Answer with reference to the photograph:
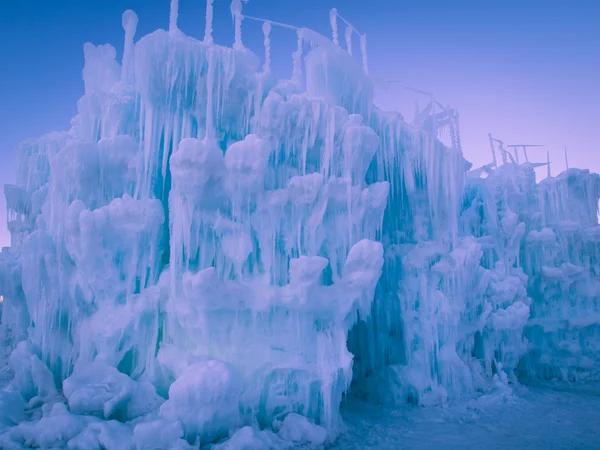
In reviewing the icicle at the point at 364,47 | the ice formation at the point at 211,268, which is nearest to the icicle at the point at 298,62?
the ice formation at the point at 211,268

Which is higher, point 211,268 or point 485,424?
point 211,268

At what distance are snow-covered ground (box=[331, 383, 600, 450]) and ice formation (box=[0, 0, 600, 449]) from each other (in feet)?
2.91

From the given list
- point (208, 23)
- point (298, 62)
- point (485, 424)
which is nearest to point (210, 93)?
point (208, 23)

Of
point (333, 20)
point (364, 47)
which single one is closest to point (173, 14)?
point (333, 20)

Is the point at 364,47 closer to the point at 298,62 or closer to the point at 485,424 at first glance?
the point at 298,62

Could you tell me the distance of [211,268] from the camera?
10953 mm

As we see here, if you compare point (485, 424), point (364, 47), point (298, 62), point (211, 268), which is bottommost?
point (485, 424)

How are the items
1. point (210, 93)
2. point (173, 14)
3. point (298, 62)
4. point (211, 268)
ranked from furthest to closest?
point (298, 62), point (173, 14), point (210, 93), point (211, 268)

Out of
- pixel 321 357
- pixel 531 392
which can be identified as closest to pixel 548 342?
pixel 531 392

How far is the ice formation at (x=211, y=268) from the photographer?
1078 cm

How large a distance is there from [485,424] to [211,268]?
34.8 feet

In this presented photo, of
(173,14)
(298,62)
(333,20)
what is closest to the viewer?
(173,14)

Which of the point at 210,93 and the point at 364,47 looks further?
the point at 364,47

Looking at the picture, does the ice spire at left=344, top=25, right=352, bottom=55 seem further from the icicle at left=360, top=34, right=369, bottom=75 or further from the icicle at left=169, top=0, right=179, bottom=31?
the icicle at left=169, top=0, right=179, bottom=31
